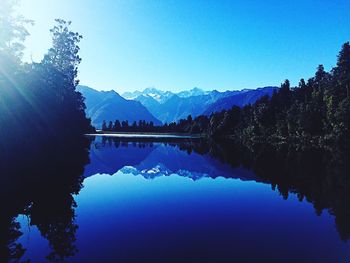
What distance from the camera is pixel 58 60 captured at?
106 meters

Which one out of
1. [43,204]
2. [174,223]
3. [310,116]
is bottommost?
[174,223]

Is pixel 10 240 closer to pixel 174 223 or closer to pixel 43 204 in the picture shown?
pixel 43 204

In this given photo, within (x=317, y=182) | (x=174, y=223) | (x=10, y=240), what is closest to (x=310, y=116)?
(x=317, y=182)

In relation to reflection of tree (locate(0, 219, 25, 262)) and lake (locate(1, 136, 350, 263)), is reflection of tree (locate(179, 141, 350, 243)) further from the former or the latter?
reflection of tree (locate(0, 219, 25, 262))

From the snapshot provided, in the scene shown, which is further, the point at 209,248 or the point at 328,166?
the point at 328,166

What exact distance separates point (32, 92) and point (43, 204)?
1756 inches

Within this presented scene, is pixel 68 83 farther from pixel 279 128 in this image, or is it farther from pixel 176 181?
pixel 279 128

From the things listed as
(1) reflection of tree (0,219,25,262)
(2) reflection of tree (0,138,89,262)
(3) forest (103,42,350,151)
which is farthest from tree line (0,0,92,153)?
(3) forest (103,42,350,151)

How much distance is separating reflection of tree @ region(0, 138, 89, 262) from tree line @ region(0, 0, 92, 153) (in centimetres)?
1144

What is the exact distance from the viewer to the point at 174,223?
2394 centimetres

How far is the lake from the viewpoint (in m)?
17.5

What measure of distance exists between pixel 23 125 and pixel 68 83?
1659 inches

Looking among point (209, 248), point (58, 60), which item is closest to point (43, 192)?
point (209, 248)

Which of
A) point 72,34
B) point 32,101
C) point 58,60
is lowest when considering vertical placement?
point 32,101
